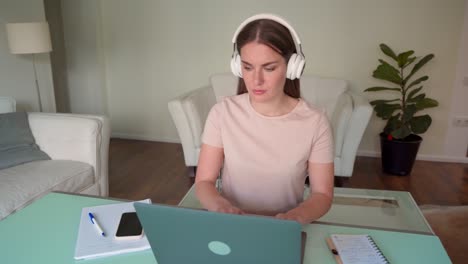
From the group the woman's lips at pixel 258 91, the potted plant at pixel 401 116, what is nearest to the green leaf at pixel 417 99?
the potted plant at pixel 401 116

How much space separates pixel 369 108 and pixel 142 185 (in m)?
1.78

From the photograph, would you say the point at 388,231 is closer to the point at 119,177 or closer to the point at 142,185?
the point at 142,185

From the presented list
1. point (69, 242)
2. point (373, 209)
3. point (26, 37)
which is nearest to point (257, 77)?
point (69, 242)

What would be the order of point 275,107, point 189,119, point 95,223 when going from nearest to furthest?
point 95,223 → point 275,107 → point 189,119

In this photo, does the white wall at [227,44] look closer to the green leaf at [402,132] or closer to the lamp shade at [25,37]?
the green leaf at [402,132]

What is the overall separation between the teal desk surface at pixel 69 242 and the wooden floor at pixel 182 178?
1606 mm

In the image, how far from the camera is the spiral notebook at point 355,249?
2.83 feet

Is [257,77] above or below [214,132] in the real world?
above

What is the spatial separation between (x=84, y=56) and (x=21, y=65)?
0.89 meters

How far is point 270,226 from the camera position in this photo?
63 centimetres

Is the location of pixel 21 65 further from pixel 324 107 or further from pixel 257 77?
pixel 257 77

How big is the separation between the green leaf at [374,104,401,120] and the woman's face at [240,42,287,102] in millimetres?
2317

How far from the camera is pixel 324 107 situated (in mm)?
2516

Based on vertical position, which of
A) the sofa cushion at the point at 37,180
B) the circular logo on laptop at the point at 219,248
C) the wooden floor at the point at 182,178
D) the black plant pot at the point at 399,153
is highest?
the circular logo on laptop at the point at 219,248
